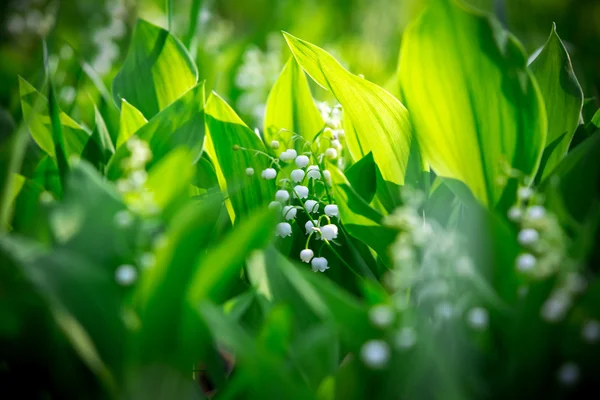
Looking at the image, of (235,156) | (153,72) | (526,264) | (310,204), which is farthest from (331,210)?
(153,72)

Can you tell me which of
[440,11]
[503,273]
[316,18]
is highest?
[440,11]

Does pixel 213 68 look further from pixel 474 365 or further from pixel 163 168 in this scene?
pixel 474 365

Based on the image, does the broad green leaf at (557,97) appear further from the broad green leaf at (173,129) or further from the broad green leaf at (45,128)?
the broad green leaf at (45,128)

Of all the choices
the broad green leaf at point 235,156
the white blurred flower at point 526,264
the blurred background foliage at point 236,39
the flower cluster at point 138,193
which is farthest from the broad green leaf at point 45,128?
the white blurred flower at point 526,264

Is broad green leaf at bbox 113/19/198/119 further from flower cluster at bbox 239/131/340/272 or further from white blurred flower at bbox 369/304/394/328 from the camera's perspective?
white blurred flower at bbox 369/304/394/328

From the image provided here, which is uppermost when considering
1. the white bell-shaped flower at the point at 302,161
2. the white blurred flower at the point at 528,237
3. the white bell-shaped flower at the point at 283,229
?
the white blurred flower at the point at 528,237

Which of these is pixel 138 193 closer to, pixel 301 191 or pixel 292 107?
pixel 301 191

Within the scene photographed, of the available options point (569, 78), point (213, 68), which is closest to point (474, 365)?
point (569, 78)
